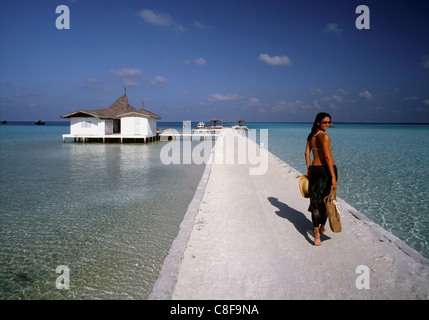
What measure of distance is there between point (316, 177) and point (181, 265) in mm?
2552

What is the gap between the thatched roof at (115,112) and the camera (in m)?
26.7

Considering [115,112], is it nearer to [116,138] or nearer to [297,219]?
[116,138]

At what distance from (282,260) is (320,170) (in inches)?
61.3

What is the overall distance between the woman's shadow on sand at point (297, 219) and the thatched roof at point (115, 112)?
2388 centimetres

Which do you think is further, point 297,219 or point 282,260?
point 297,219

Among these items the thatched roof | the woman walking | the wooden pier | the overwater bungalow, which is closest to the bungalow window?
the overwater bungalow

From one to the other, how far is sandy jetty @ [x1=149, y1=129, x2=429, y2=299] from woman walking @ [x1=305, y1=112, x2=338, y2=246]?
1.95 feet

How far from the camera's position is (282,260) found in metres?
3.65

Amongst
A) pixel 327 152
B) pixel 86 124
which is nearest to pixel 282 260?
pixel 327 152

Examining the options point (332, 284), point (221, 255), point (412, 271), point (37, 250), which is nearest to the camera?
point (332, 284)

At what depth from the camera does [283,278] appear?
3.22m
